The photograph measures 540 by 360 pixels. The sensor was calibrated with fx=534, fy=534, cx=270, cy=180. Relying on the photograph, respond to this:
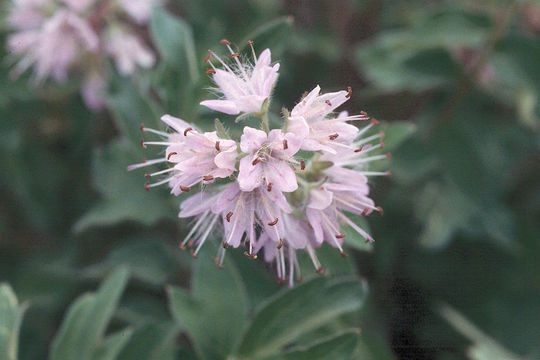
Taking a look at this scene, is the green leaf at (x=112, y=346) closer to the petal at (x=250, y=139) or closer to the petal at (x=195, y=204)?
the petal at (x=195, y=204)

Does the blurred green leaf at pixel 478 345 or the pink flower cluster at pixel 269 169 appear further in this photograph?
the blurred green leaf at pixel 478 345

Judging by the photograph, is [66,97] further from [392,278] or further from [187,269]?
[392,278]

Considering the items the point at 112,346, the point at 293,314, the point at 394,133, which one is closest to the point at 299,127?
the point at 394,133

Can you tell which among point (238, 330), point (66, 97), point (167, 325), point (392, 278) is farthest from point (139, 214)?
point (392, 278)

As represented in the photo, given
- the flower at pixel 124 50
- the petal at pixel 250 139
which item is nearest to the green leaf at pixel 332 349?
the petal at pixel 250 139

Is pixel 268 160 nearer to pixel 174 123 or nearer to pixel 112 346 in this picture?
pixel 174 123

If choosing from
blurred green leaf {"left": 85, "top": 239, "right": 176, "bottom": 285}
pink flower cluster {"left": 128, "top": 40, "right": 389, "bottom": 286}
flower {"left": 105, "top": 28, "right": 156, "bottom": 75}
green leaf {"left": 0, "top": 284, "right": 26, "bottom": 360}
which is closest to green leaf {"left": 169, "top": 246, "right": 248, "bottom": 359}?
pink flower cluster {"left": 128, "top": 40, "right": 389, "bottom": 286}

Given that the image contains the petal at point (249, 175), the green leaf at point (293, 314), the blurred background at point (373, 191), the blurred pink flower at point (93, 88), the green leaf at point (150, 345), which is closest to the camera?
the petal at point (249, 175)
